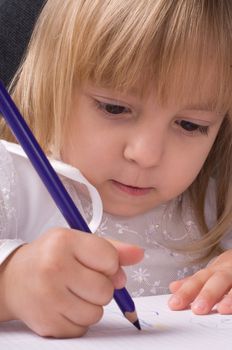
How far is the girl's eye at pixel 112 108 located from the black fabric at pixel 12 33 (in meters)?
0.37

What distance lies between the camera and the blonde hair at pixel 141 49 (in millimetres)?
699

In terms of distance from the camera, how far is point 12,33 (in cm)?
106

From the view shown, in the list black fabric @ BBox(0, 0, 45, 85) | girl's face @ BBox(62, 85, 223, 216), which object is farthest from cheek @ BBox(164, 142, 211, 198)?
black fabric @ BBox(0, 0, 45, 85)

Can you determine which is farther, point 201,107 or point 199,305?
point 201,107

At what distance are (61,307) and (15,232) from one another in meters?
0.28

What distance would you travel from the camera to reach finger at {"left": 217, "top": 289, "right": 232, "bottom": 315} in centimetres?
58

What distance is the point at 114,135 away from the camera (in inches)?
28.4

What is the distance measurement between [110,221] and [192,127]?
0.59ft

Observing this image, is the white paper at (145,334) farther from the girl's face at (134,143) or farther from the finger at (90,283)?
the girl's face at (134,143)

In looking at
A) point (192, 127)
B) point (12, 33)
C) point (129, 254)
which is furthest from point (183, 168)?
point (12, 33)

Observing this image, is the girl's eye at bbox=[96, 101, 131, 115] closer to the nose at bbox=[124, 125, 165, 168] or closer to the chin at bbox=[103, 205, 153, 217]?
the nose at bbox=[124, 125, 165, 168]

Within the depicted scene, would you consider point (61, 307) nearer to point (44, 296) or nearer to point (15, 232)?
point (44, 296)

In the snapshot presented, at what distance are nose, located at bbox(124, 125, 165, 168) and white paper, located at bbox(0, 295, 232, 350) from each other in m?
0.18

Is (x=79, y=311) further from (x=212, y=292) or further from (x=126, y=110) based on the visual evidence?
(x=126, y=110)
